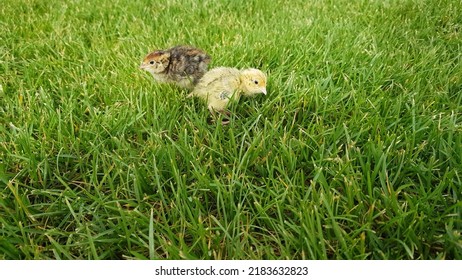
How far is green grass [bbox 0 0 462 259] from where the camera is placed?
1729mm

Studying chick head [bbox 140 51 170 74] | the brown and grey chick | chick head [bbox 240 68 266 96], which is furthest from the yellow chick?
chick head [bbox 140 51 170 74]

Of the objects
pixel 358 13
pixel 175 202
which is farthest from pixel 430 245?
pixel 358 13

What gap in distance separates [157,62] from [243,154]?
99cm

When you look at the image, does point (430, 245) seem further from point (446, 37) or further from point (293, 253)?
point (446, 37)

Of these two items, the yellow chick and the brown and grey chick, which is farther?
the brown and grey chick

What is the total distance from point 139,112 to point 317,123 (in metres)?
1.04

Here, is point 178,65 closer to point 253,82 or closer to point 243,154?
point 253,82

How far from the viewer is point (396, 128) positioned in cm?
236

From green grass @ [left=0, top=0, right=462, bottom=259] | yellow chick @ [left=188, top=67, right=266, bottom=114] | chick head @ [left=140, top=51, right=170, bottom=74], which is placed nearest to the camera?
green grass @ [left=0, top=0, right=462, bottom=259]

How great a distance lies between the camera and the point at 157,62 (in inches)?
109

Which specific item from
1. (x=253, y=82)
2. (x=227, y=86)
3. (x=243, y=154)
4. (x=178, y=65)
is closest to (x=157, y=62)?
(x=178, y=65)

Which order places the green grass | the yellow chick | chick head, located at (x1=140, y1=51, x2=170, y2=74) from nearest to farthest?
the green grass < the yellow chick < chick head, located at (x1=140, y1=51, x2=170, y2=74)

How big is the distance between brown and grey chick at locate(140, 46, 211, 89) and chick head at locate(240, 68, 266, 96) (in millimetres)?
397

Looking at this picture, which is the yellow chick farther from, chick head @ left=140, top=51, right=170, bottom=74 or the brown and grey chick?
chick head @ left=140, top=51, right=170, bottom=74
